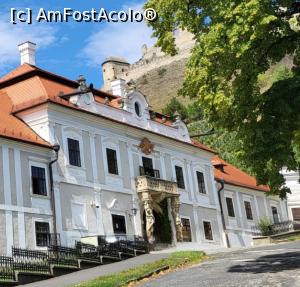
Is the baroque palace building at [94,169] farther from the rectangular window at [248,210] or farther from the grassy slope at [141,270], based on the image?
the grassy slope at [141,270]

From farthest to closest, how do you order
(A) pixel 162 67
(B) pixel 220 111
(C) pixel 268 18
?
(A) pixel 162 67 → (B) pixel 220 111 → (C) pixel 268 18

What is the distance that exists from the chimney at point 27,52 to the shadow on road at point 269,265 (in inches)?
694

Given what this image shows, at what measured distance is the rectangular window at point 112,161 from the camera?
30484 mm

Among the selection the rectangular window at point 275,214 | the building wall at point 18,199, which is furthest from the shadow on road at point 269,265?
the rectangular window at point 275,214

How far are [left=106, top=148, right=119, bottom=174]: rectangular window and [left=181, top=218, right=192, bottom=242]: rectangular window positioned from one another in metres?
6.01

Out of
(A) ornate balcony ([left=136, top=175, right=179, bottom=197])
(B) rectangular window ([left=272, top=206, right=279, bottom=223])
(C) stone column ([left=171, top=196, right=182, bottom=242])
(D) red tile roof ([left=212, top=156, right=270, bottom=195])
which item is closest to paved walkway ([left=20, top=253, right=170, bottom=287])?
→ (A) ornate balcony ([left=136, top=175, right=179, bottom=197])

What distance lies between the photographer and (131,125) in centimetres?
3192

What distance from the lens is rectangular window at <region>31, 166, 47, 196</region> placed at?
2590 cm

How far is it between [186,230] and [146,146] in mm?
5464

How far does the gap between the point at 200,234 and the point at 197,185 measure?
3183 mm

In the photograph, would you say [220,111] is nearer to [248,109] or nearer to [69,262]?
[248,109]

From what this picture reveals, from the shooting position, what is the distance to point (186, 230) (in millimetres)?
34469

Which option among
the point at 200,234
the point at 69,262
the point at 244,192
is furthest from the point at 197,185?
the point at 69,262

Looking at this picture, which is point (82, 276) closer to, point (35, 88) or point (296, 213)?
point (35, 88)
